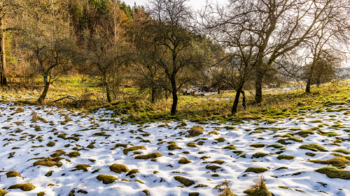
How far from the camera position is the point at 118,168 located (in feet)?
12.7

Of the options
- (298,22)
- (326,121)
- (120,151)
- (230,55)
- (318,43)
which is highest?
(298,22)

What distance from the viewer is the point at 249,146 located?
16.1 feet

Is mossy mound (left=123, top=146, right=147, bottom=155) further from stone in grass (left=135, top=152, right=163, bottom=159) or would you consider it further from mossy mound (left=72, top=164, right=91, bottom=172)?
mossy mound (left=72, top=164, right=91, bottom=172)

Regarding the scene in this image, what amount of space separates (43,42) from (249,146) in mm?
13036

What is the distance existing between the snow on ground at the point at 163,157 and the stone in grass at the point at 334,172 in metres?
0.10

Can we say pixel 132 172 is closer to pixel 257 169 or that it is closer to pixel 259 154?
pixel 257 169

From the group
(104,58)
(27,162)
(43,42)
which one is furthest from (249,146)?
(43,42)

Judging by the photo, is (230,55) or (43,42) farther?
(43,42)

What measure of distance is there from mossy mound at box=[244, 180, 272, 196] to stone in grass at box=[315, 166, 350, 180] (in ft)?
3.97

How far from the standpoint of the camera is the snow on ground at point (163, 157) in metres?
2.96

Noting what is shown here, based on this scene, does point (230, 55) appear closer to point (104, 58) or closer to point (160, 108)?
point (160, 108)

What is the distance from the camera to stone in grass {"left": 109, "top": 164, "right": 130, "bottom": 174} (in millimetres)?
3805

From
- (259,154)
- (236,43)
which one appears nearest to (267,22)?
(236,43)

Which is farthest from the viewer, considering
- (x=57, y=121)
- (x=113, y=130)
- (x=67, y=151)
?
(x=57, y=121)
